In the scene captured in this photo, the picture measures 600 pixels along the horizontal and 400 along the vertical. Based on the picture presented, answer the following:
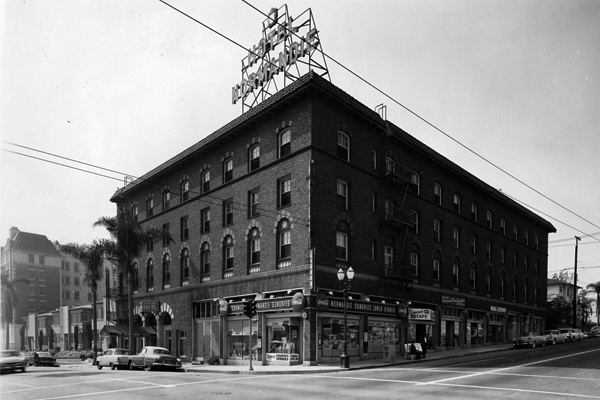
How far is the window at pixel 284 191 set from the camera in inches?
1334

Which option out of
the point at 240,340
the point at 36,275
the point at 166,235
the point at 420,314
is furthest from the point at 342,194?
the point at 36,275

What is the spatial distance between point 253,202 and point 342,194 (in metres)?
6.52

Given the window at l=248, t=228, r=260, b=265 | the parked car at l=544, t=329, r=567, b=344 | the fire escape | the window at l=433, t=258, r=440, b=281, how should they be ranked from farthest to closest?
1. the parked car at l=544, t=329, r=567, b=344
2. the window at l=433, t=258, r=440, b=281
3. the fire escape
4. the window at l=248, t=228, r=260, b=265

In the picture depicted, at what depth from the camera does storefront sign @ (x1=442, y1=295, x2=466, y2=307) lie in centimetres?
4438

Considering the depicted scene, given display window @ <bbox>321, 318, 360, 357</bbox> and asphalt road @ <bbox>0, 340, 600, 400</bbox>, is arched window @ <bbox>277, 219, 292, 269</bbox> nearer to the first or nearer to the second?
display window @ <bbox>321, 318, 360, 357</bbox>

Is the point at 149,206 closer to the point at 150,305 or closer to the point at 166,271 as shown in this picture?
the point at 166,271

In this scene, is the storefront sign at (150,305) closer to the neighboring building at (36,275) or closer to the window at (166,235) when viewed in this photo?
the window at (166,235)

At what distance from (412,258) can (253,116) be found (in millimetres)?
16677

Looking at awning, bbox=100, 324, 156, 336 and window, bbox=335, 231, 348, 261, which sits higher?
window, bbox=335, 231, 348, 261

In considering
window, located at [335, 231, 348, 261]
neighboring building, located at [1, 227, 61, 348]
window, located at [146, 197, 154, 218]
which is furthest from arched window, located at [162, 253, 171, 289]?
neighboring building, located at [1, 227, 61, 348]

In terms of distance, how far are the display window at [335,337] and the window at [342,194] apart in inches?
283

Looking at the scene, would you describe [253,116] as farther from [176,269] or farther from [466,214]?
[466,214]

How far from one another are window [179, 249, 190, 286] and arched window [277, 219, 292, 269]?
13.0m

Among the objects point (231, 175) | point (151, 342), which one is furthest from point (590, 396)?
point (151, 342)
